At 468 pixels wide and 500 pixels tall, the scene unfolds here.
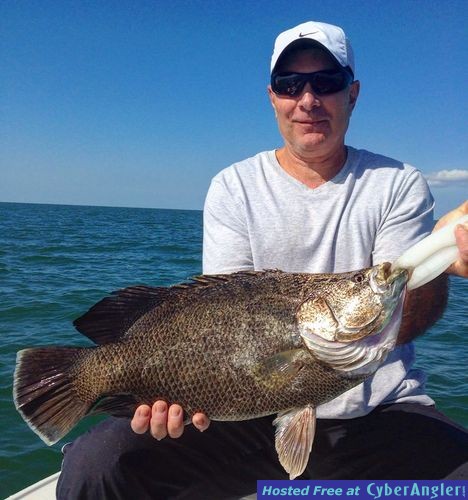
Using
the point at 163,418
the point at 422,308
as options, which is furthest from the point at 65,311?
the point at 422,308

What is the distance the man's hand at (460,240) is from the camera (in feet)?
7.95

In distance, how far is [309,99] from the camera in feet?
11.7

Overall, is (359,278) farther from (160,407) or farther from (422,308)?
(160,407)

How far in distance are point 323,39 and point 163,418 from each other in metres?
2.62

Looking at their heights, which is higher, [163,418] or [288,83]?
[288,83]

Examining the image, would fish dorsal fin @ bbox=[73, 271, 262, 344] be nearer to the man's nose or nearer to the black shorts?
the black shorts

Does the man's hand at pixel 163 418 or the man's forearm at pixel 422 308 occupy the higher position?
the man's forearm at pixel 422 308

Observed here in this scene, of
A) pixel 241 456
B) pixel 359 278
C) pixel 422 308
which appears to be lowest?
pixel 241 456

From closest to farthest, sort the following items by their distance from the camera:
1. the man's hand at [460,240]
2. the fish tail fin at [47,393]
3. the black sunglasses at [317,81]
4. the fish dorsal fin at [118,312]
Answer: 1. the man's hand at [460,240]
2. the fish tail fin at [47,393]
3. the fish dorsal fin at [118,312]
4. the black sunglasses at [317,81]

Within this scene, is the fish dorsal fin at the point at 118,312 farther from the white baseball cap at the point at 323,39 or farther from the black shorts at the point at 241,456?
the white baseball cap at the point at 323,39

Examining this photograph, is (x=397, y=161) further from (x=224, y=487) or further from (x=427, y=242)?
(x=224, y=487)

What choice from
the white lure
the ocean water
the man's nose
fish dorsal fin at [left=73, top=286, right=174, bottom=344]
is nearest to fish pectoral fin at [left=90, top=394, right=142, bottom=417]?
fish dorsal fin at [left=73, top=286, right=174, bottom=344]

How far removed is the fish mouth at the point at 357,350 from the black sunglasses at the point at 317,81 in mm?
1681

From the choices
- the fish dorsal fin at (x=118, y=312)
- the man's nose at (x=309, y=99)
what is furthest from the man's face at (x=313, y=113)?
A: the fish dorsal fin at (x=118, y=312)
